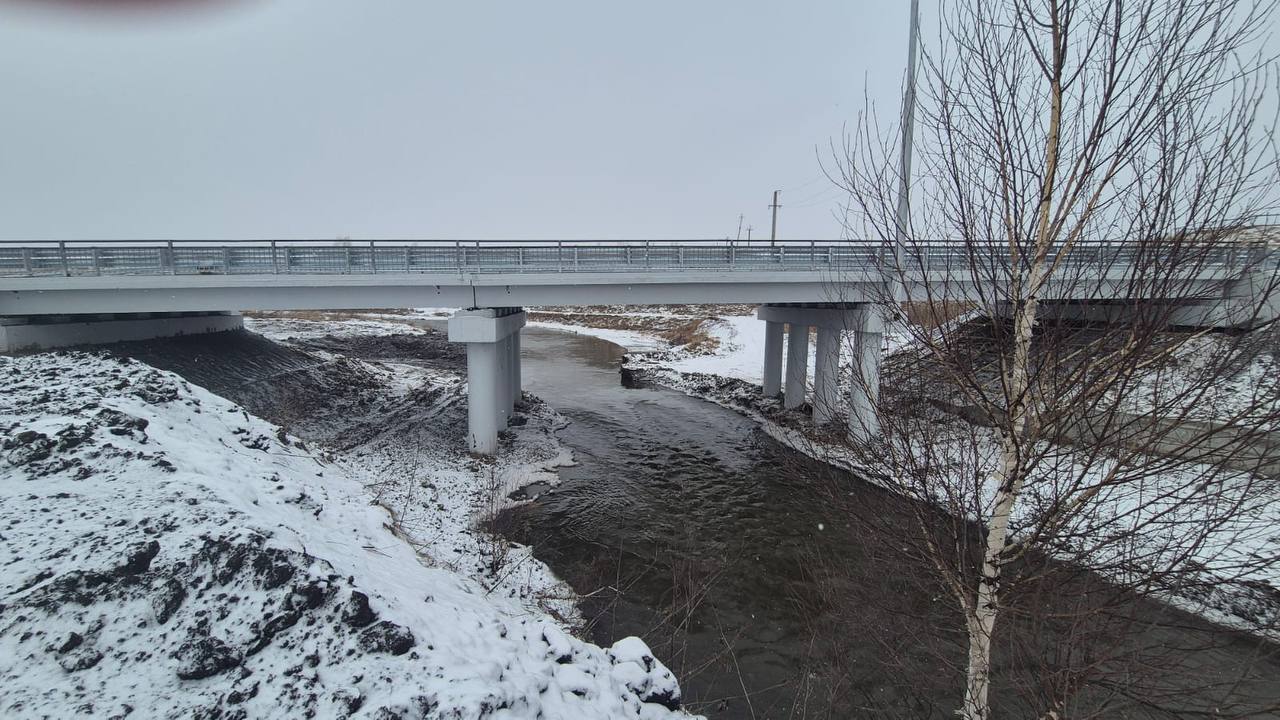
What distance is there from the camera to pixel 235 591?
16.2 ft

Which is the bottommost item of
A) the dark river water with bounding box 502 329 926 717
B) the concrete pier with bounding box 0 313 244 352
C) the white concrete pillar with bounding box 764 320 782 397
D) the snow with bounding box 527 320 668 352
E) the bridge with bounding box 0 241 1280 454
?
the snow with bounding box 527 320 668 352

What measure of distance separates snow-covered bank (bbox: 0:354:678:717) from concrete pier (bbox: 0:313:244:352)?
42.0ft

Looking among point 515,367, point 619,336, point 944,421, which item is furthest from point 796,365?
point 619,336

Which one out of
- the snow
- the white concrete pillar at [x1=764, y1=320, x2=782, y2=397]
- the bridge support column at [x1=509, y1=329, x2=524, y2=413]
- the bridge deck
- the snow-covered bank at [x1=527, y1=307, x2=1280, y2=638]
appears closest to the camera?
the snow-covered bank at [x1=527, y1=307, x2=1280, y2=638]

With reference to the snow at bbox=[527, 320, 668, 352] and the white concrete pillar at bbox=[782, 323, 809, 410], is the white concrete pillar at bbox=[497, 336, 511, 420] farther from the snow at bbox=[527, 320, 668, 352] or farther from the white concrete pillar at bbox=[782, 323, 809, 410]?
the snow at bbox=[527, 320, 668, 352]

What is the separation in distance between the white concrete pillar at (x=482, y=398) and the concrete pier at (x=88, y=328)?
13193mm

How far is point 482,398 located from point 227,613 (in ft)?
38.0

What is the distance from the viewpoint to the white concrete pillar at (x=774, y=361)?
23750 millimetres

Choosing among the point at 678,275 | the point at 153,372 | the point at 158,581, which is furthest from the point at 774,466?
the point at 153,372

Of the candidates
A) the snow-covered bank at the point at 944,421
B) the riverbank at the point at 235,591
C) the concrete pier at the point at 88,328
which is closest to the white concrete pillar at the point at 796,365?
the snow-covered bank at the point at 944,421

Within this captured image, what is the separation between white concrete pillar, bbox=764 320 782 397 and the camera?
23750mm

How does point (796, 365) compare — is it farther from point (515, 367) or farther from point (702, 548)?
point (702, 548)

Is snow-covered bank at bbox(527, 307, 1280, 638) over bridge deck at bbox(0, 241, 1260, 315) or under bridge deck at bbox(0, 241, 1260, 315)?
under

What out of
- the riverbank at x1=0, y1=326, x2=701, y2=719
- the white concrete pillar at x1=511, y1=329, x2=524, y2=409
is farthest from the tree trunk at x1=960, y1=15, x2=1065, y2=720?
the white concrete pillar at x1=511, y1=329, x2=524, y2=409
